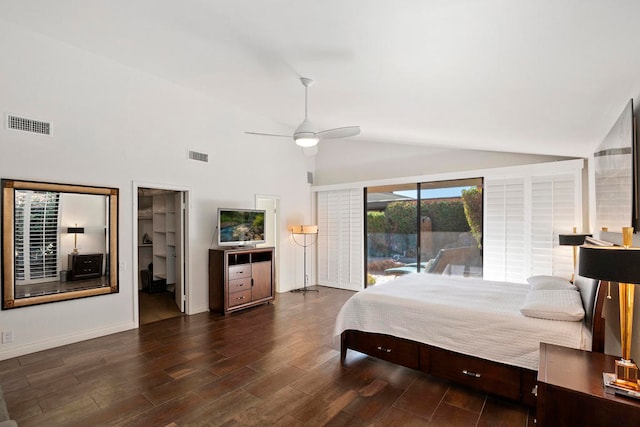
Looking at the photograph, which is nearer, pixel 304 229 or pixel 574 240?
pixel 574 240

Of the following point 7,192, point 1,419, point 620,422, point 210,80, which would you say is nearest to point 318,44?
point 210,80

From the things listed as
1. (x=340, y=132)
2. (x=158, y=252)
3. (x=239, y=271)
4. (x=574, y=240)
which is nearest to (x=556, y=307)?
(x=574, y=240)

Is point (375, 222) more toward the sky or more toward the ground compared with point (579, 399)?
more toward the sky

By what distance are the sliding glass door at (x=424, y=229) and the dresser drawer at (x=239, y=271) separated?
267 cm

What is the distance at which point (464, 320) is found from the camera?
269 cm

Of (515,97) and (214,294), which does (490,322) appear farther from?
(214,294)

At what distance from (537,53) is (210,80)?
3.85 metres

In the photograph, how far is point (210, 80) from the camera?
4.27 meters

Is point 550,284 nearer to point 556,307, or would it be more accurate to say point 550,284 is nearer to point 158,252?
point 556,307

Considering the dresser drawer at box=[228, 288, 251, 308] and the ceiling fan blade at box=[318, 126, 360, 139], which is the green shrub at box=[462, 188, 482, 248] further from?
the dresser drawer at box=[228, 288, 251, 308]

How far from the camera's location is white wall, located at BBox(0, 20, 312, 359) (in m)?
3.48

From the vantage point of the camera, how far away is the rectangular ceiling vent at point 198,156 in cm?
506

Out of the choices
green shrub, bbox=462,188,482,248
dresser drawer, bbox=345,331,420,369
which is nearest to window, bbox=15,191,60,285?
dresser drawer, bbox=345,331,420,369

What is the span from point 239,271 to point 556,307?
4.26m
